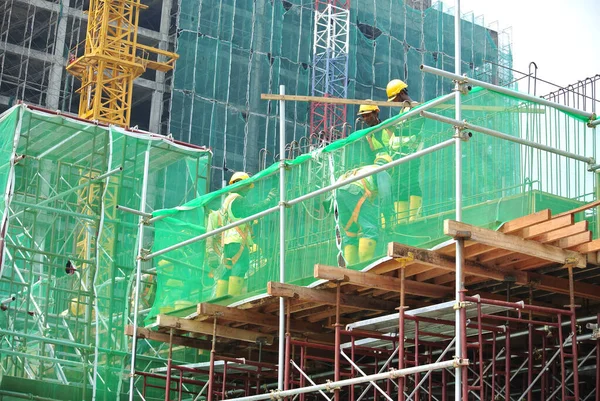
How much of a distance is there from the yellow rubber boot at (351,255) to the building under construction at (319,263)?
0.07 ft

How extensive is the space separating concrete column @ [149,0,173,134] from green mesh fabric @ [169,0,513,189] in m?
5.17

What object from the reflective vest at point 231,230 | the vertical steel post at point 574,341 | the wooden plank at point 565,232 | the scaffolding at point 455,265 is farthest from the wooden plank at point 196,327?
the wooden plank at point 565,232

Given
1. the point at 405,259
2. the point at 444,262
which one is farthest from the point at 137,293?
the point at 444,262

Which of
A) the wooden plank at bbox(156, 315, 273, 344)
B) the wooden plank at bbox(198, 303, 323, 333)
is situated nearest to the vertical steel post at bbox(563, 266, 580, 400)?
the wooden plank at bbox(198, 303, 323, 333)

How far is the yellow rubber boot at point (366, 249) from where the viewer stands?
1612 centimetres

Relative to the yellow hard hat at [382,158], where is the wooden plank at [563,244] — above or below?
below

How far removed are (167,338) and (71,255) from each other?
3.54 m

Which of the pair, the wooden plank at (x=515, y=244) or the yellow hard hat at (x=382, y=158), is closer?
the wooden plank at (x=515, y=244)

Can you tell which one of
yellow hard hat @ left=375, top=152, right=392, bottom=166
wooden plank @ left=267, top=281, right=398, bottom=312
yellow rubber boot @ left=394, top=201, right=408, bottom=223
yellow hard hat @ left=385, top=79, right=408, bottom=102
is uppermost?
yellow hard hat @ left=385, top=79, right=408, bottom=102

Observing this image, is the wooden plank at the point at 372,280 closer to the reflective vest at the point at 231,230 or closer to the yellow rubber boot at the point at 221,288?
the reflective vest at the point at 231,230

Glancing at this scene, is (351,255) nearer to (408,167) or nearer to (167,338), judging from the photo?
(408,167)

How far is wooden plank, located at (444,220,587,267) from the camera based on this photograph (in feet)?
46.8

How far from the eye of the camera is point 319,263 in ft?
55.9

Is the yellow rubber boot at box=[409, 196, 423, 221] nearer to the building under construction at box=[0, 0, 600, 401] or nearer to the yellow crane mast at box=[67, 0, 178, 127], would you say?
the building under construction at box=[0, 0, 600, 401]
